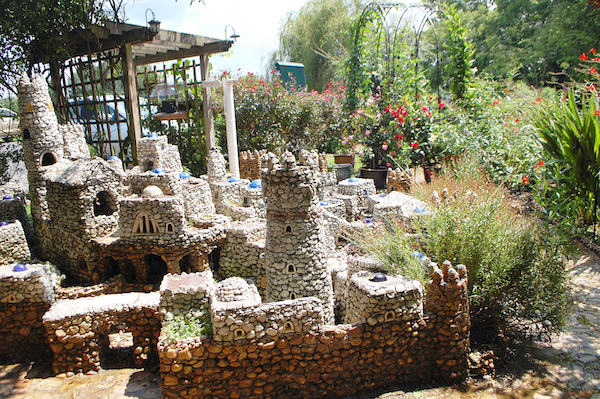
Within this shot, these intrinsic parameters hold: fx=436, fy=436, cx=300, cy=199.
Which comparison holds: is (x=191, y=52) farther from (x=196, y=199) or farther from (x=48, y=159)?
(x=196, y=199)

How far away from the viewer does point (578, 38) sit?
1666 cm

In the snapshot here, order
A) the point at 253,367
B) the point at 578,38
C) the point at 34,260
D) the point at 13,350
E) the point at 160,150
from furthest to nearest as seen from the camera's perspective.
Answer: the point at 578,38 < the point at 160,150 < the point at 34,260 < the point at 13,350 < the point at 253,367

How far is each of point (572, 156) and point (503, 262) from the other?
310cm

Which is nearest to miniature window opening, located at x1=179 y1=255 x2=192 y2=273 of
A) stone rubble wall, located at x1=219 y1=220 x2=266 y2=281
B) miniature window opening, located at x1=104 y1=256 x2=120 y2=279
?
stone rubble wall, located at x1=219 y1=220 x2=266 y2=281

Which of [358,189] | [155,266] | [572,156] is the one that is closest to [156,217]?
[155,266]

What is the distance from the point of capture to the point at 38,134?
977 centimetres

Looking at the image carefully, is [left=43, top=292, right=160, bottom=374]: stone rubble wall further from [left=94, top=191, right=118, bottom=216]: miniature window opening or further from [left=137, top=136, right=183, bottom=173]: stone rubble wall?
[left=137, top=136, right=183, bottom=173]: stone rubble wall

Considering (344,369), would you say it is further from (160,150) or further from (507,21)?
(507,21)

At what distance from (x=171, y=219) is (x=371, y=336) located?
4.52m

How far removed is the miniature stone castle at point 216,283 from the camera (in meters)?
5.59

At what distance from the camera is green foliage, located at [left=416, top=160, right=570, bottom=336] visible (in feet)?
20.0

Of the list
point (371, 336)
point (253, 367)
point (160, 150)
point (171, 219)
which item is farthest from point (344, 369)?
point (160, 150)

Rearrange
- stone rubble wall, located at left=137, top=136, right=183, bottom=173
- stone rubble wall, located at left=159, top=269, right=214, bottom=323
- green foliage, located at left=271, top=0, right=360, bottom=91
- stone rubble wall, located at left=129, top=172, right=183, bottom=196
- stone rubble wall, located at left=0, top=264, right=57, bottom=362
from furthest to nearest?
green foliage, located at left=271, top=0, right=360, bottom=91 → stone rubble wall, located at left=137, top=136, right=183, bottom=173 → stone rubble wall, located at left=129, top=172, right=183, bottom=196 → stone rubble wall, located at left=0, top=264, right=57, bottom=362 → stone rubble wall, located at left=159, top=269, right=214, bottom=323

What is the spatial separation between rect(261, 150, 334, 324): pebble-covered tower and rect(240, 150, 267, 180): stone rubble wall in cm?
767
